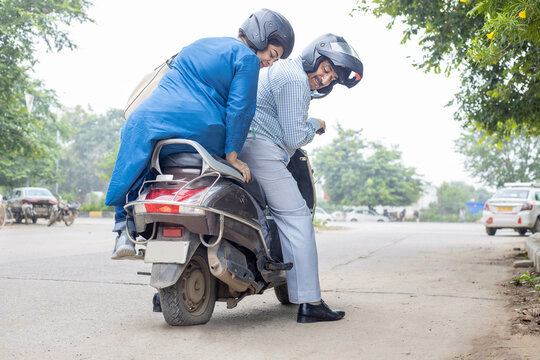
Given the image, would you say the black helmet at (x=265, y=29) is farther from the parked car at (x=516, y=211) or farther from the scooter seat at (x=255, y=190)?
the parked car at (x=516, y=211)

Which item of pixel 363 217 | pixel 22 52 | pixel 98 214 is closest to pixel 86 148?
pixel 98 214

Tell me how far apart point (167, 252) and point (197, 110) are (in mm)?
841

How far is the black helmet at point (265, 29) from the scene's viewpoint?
3.93m

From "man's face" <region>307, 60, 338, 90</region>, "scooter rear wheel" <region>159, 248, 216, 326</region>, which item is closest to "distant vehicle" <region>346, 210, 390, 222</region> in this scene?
"man's face" <region>307, 60, 338, 90</region>

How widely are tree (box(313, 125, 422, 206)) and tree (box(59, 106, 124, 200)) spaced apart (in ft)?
83.4

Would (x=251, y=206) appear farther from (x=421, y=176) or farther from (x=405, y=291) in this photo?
(x=421, y=176)

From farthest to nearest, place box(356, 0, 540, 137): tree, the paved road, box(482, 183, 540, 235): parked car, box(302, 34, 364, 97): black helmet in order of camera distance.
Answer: box(482, 183, 540, 235): parked car, box(356, 0, 540, 137): tree, box(302, 34, 364, 97): black helmet, the paved road

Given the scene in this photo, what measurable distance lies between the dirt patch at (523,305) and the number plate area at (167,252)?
2.02 m

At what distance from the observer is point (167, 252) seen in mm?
3385

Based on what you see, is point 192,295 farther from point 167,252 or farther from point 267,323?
point 267,323

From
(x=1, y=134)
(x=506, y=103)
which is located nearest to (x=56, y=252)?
(x=506, y=103)

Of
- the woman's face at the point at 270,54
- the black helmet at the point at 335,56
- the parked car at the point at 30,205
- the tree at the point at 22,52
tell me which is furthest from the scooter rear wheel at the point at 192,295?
the parked car at the point at 30,205

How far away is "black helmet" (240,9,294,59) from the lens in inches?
155

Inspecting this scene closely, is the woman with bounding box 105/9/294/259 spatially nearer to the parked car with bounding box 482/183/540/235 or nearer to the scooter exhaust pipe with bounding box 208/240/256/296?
the scooter exhaust pipe with bounding box 208/240/256/296
